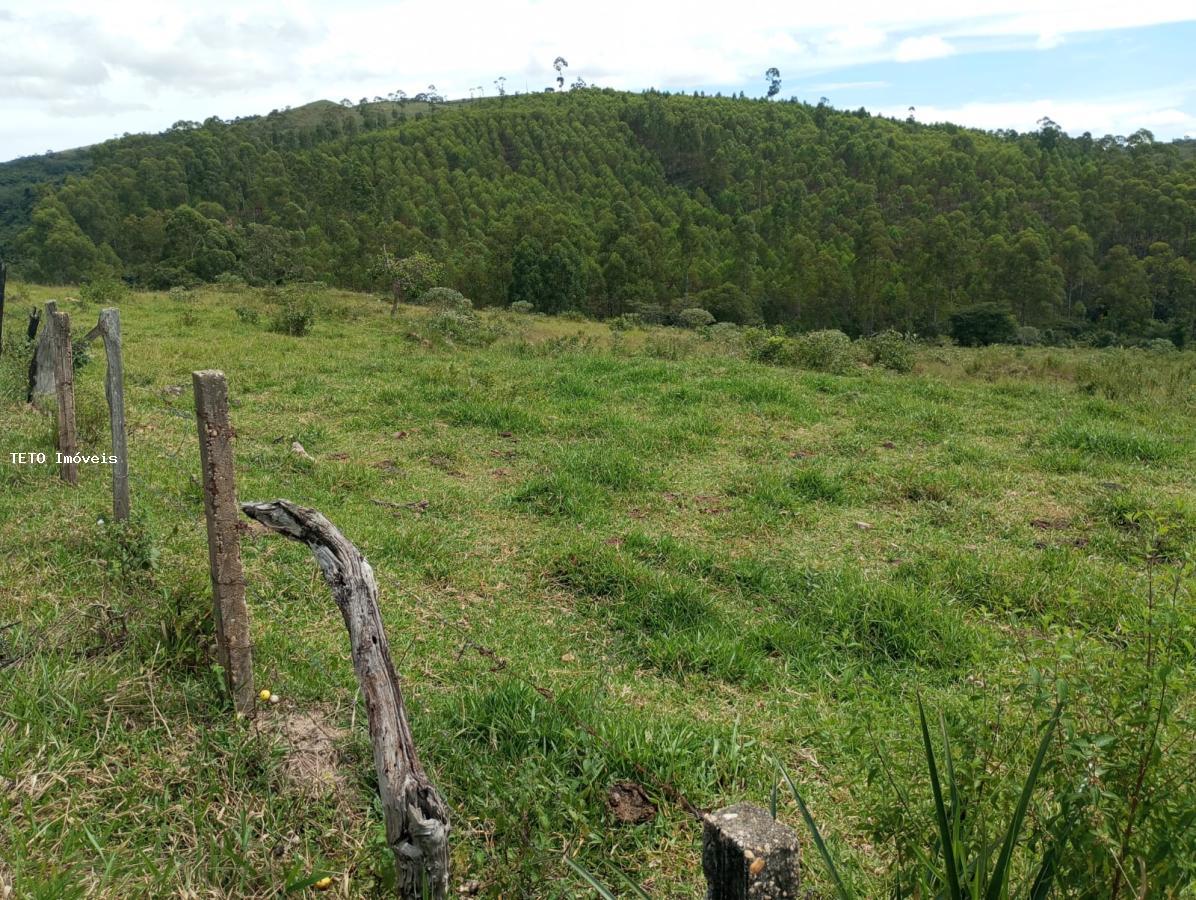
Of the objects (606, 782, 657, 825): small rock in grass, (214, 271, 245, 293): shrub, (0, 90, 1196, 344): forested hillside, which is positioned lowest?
(606, 782, 657, 825): small rock in grass

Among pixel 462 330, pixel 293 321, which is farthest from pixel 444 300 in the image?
pixel 293 321

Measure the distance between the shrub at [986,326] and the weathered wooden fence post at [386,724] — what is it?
49623 mm

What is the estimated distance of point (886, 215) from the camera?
71.9 m

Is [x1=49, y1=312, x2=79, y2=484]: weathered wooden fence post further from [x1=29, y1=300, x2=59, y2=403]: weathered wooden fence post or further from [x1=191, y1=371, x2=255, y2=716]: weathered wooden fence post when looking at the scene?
[x1=191, y1=371, x2=255, y2=716]: weathered wooden fence post

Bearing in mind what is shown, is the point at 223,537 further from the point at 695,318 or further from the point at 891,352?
the point at 695,318

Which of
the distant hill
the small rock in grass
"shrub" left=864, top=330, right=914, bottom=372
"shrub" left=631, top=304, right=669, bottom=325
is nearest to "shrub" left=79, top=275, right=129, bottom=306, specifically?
A: "shrub" left=864, top=330, right=914, bottom=372

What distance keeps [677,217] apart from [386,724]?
77623 millimetres

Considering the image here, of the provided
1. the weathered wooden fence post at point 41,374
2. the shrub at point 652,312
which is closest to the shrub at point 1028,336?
the shrub at point 652,312

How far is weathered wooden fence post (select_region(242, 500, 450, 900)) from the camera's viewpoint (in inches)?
95.9

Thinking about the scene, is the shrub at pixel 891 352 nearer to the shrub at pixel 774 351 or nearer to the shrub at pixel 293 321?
the shrub at pixel 774 351

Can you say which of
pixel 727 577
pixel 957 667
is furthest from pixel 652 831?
pixel 727 577

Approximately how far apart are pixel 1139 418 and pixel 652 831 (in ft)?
37.7

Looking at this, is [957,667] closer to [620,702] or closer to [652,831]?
[620,702]

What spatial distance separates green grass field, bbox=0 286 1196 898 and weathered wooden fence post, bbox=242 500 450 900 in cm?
42
